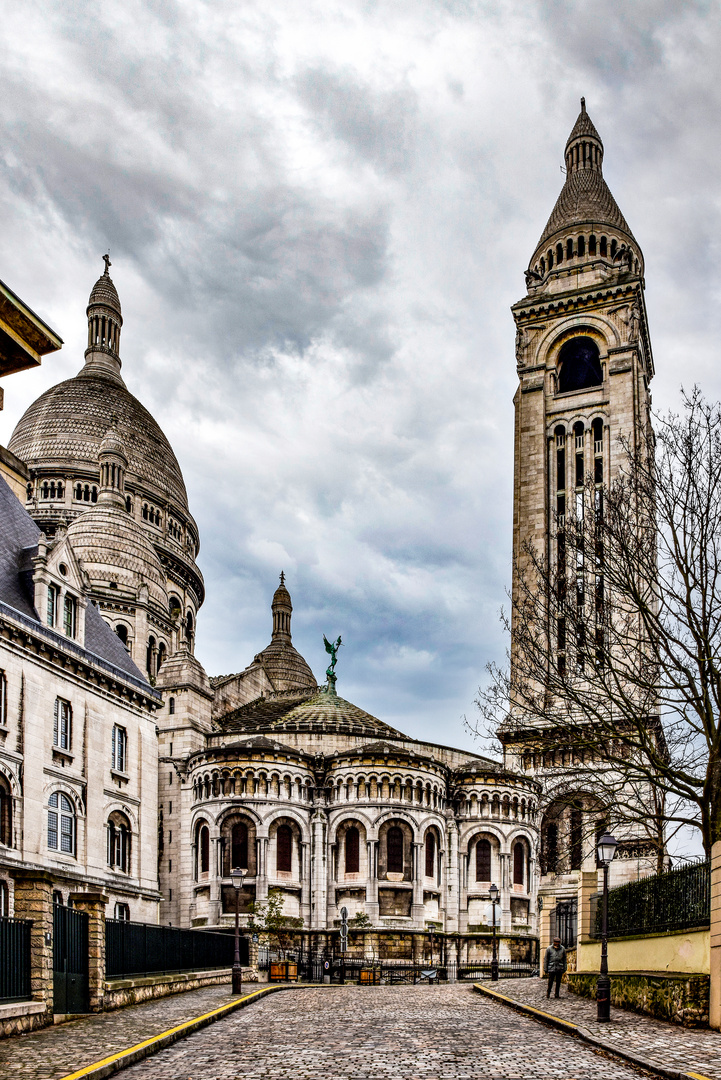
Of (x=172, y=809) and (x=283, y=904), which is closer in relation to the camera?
(x=283, y=904)

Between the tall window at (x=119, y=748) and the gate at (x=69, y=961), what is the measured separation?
68.7ft

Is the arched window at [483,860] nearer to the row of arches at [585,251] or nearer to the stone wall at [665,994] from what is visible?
the stone wall at [665,994]

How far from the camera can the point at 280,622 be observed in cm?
11412

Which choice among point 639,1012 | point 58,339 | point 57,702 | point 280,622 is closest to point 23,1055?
point 58,339

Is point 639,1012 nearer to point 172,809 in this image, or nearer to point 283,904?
point 283,904

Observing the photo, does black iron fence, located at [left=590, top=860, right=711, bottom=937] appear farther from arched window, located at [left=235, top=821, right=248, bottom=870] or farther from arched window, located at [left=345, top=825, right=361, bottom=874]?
arched window, located at [left=235, top=821, right=248, bottom=870]

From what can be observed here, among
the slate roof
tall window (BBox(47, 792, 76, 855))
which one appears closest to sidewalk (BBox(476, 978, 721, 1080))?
tall window (BBox(47, 792, 76, 855))

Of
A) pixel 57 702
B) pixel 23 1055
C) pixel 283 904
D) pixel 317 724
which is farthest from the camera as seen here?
pixel 317 724

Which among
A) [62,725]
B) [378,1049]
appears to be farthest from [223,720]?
[378,1049]

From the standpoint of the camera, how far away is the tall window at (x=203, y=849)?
5891cm

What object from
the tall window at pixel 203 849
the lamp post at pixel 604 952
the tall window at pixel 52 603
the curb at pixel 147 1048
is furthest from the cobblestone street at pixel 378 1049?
the tall window at pixel 203 849

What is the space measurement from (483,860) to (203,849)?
16.0m

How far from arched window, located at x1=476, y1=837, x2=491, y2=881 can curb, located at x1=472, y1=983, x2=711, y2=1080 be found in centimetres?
3656

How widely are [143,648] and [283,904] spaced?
22.2 m
